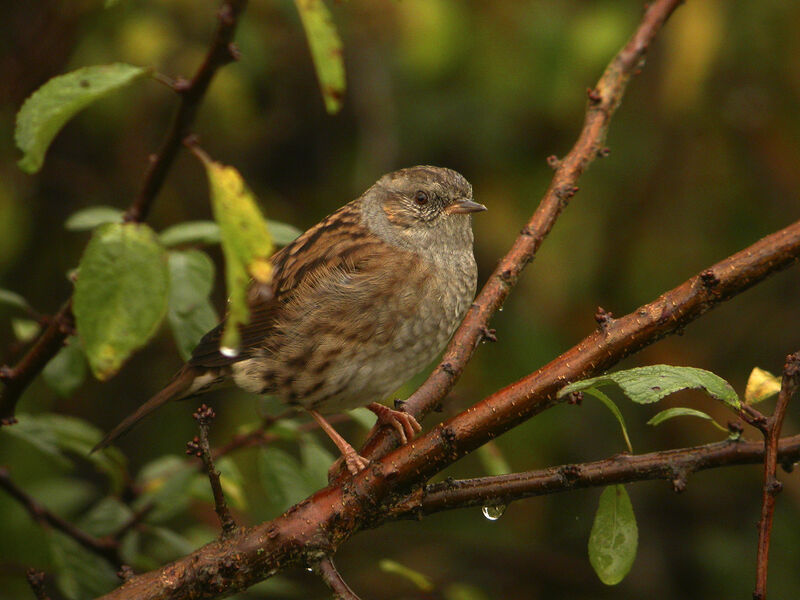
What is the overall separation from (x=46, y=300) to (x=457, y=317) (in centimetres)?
253

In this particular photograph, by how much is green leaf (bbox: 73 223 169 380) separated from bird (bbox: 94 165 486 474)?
4.61 ft

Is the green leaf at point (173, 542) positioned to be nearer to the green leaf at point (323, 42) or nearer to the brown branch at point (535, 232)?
the brown branch at point (535, 232)

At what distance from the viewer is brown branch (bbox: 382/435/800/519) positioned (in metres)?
1.89

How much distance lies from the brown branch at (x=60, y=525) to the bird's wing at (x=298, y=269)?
1.90 feet

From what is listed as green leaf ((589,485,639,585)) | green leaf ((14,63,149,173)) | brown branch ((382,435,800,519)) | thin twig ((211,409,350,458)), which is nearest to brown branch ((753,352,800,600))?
brown branch ((382,435,800,519))

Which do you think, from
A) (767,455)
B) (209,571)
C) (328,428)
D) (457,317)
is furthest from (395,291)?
(767,455)

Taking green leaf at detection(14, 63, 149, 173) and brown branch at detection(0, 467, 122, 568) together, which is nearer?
green leaf at detection(14, 63, 149, 173)

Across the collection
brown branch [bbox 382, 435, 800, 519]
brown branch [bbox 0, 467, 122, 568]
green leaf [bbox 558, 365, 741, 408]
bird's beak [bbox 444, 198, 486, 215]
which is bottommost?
brown branch [bbox 382, 435, 800, 519]

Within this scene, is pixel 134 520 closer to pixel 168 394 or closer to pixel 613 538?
pixel 168 394

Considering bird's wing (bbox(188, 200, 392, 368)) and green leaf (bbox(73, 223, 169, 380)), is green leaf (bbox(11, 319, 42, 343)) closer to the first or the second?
bird's wing (bbox(188, 200, 392, 368))

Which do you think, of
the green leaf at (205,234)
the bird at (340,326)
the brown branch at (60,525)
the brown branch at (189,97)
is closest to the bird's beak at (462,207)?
the bird at (340,326)

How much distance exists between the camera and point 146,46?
4.01 m

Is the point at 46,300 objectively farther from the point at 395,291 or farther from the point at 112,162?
the point at 395,291

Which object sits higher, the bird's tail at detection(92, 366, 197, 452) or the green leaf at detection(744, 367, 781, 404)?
the bird's tail at detection(92, 366, 197, 452)
